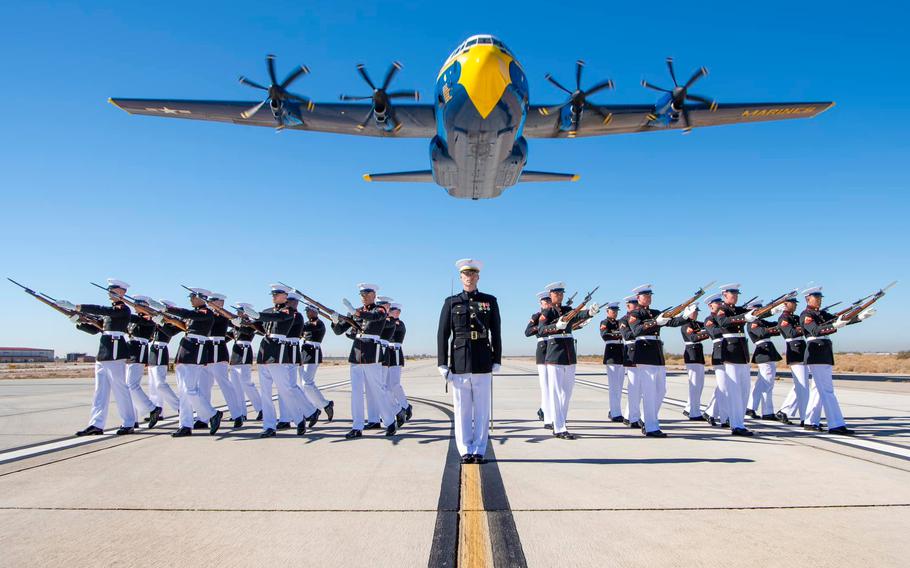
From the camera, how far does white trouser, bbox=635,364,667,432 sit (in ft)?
23.8

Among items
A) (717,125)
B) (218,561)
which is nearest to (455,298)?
(218,561)

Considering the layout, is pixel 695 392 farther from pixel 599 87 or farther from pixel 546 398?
pixel 599 87

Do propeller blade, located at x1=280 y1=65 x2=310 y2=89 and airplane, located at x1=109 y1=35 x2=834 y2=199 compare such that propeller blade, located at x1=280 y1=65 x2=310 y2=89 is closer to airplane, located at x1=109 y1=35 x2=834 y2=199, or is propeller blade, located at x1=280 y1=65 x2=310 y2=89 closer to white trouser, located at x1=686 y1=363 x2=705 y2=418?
airplane, located at x1=109 y1=35 x2=834 y2=199

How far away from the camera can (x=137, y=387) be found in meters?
8.23

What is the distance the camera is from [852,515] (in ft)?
11.6

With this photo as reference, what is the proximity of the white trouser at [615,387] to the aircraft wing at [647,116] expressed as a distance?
11208 mm

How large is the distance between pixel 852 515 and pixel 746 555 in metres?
1.40

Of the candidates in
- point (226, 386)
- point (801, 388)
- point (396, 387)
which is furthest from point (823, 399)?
point (226, 386)

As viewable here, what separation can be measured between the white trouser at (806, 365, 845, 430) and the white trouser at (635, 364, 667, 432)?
102 inches

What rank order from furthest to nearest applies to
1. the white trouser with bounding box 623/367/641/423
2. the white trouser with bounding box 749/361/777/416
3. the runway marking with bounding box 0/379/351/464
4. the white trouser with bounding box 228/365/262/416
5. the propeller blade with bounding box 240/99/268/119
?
the propeller blade with bounding box 240/99/268/119, the white trouser with bounding box 749/361/777/416, the white trouser with bounding box 228/365/262/416, the white trouser with bounding box 623/367/641/423, the runway marking with bounding box 0/379/351/464

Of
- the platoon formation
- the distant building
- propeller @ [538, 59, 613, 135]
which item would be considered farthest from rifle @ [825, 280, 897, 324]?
the distant building

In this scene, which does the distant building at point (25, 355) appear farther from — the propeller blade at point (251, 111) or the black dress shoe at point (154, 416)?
the black dress shoe at point (154, 416)

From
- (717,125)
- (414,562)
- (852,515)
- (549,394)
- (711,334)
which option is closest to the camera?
(414,562)

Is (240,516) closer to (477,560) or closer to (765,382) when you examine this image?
(477,560)
